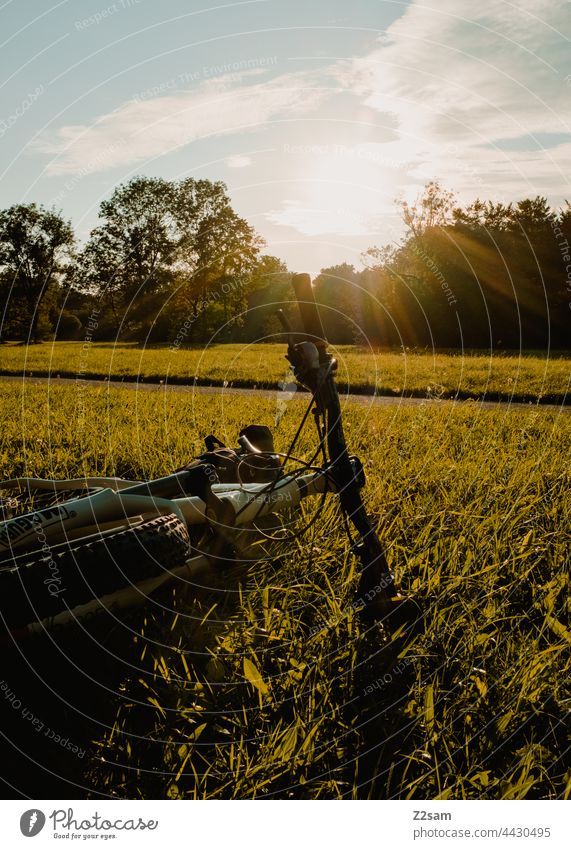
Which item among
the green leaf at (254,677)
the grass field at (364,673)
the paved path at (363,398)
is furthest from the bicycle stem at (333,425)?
the paved path at (363,398)

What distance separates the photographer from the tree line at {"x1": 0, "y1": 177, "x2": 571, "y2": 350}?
8.10m

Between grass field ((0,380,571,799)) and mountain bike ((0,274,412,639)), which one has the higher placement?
mountain bike ((0,274,412,639))

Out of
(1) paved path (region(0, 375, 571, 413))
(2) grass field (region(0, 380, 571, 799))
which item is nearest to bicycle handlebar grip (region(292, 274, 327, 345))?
(2) grass field (region(0, 380, 571, 799))

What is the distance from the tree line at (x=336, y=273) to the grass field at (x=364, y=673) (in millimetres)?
1662

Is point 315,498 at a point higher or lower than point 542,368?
lower

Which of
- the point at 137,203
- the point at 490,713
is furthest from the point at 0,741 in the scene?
the point at 137,203

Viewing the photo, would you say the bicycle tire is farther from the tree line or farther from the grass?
the grass

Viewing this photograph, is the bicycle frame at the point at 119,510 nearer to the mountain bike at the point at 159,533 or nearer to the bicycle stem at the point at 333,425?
the mountain bike at the point at 159,533

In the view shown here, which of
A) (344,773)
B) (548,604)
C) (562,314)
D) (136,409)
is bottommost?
(344,773)

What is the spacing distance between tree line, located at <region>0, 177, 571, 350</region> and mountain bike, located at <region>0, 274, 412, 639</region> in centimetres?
117

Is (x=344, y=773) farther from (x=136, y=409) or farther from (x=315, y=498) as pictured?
(x=136, y=409)

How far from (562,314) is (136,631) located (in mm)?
26504

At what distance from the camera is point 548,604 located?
297 cm

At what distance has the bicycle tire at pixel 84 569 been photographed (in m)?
2.24
